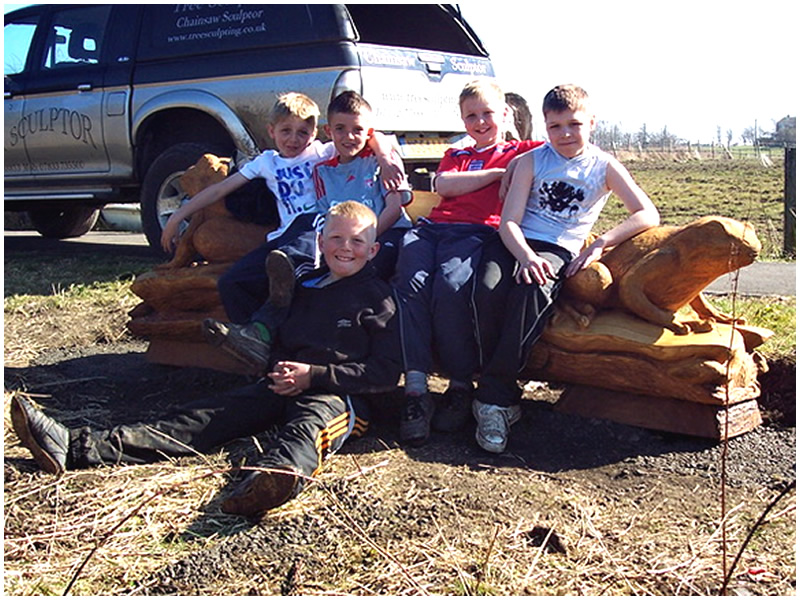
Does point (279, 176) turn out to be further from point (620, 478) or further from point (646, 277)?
point (620, 478)

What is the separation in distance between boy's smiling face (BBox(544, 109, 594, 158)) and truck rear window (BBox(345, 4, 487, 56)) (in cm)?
463

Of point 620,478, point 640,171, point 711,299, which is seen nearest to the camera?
point 620,478

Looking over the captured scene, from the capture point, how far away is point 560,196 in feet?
12.3

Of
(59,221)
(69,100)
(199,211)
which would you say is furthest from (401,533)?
(59,221)

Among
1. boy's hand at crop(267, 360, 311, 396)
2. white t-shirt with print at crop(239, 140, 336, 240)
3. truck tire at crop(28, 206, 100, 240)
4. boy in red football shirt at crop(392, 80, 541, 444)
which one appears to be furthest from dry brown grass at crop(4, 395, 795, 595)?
truck tire at crop(28, 206, 100, 240)

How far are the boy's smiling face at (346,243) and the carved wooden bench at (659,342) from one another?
32.4 inches

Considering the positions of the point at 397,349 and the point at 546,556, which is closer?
the point at 546,556

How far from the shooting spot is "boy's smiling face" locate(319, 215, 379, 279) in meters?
3.66

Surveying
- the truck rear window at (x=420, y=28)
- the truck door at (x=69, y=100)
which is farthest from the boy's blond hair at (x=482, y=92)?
the truck door at (x=69, y=100)

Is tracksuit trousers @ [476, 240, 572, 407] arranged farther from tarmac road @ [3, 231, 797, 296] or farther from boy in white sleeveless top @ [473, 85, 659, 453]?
tarmac road @ [3, 231, 797, 296]

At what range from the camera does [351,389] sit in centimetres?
353

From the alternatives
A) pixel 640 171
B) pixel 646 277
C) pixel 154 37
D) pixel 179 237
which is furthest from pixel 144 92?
pixel 640 171

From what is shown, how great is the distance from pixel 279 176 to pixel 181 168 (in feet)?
9.49

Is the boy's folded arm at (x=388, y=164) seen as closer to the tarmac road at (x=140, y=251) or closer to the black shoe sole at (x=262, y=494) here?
the tarmac road at (x=140, y=251)
